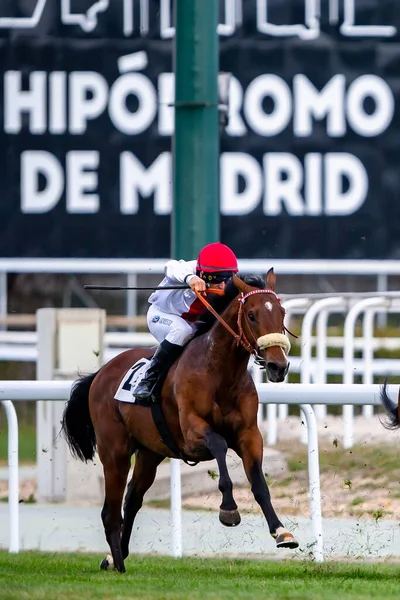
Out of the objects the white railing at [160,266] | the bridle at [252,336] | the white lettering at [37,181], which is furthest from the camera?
the white lettering at [37,181]

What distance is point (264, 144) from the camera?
10.8 m

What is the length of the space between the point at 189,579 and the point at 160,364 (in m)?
0.86

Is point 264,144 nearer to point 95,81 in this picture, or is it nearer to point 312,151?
point 312,151

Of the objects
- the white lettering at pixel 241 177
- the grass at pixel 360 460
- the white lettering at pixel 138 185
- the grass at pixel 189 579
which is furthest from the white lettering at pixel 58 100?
the grass at pixel 189 579

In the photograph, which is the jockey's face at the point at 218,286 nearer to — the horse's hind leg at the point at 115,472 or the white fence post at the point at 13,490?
the horse's hind leg at the point at 115,472

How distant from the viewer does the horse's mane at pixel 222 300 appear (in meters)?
5.41

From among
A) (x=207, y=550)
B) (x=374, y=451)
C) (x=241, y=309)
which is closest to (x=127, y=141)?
(x=374, y=451)

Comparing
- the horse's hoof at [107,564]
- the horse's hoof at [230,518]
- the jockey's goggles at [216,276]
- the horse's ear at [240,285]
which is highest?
the jockey's goggles at [216,276]

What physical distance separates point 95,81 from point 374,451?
4299 mm

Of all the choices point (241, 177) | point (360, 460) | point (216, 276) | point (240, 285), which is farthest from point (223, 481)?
point (241, 177)

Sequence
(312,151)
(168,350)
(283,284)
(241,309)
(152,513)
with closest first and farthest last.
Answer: (241,309)
(168,350)
(152,513)
(312,151)
(283,284)

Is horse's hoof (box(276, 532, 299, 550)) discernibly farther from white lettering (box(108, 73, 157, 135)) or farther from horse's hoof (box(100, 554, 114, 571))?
white lettering (box(108, 73, 157, 135))

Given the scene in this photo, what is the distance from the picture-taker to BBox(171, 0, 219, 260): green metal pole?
7.09 m

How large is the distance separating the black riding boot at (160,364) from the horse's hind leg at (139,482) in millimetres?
479
